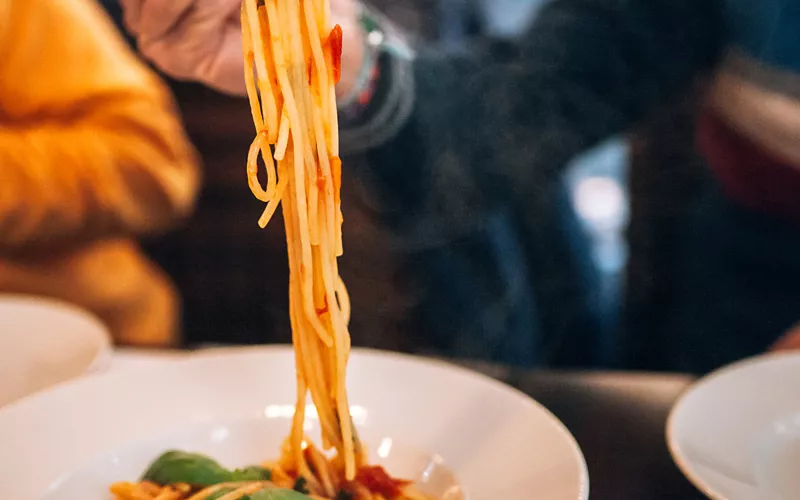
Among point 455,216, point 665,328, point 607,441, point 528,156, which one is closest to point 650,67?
point 528,156

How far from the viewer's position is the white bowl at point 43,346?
75cm

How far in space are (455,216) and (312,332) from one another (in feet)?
3.22

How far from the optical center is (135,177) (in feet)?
4.50

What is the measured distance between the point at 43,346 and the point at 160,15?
39 centimetres

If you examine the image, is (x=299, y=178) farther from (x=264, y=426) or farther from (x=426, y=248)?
(x=426, y=248)

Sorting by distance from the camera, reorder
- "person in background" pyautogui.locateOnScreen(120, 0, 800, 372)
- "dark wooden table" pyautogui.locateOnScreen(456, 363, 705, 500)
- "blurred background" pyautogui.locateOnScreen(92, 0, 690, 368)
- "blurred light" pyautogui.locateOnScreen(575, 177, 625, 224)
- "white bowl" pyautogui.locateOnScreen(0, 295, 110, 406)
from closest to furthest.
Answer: "dark wooden table" pyautogui.locateOnScreen(456, 363, 705, 500) < "white bowl" pyautogui.locateOnScreen(0, 295, 110, 406) < "person in background" pyautogui.locateOnScreen(120, 0, 800, 372) < "blurred background" pyautogui.locateOnScreen(92, 0, 690, 368) < "blurred light" pyautogui.locateOnScreen(575, 177, 625, 224)

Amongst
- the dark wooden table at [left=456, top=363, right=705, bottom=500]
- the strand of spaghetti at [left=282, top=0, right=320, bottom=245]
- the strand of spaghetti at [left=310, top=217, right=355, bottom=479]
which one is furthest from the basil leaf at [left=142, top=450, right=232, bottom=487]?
the dark wooden table at [left=456, top=363, right=705, bottom=500]

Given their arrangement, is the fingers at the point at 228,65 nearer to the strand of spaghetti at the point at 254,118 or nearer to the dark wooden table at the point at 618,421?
the strand of spaghetti at the point at 254,118

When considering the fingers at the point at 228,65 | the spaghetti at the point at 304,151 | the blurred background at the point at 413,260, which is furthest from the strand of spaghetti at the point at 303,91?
the blurred background at the point at 413,260

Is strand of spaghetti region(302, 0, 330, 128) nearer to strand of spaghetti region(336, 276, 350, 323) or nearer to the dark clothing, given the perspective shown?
strand of spaghetti region(336, 276, 350, 323)

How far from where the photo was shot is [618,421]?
2.45 ft

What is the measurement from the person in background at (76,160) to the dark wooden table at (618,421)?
2.50 feet

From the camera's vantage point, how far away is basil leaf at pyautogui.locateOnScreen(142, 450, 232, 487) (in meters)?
0.60

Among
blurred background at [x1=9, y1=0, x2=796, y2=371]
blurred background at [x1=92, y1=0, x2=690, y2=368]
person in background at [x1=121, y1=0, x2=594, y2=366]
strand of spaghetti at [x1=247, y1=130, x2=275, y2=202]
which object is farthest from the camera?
blurred background at [x1=92, y1=0, x2=690, y2=368]
